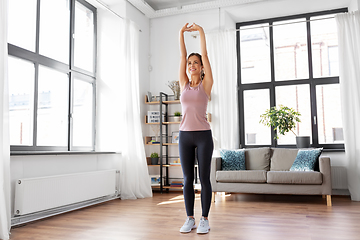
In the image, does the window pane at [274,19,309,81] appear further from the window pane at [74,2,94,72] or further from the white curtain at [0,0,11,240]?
the white curtain at [0,0,11,240]

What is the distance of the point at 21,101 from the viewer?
353 cm

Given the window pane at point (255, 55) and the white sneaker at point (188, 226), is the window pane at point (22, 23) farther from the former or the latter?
the window pane at point (255, 55)

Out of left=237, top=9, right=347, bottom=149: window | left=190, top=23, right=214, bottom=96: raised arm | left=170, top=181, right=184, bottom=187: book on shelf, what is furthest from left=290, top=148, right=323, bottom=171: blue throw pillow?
left=190, top=23, right=214, bottom=96: raised arm

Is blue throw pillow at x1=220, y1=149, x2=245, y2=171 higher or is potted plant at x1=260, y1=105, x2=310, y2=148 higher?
potted plant at x1=260, y1=105, x2=310, y2=148

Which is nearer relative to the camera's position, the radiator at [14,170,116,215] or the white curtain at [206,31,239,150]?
the radiator at [14,170,116,215]

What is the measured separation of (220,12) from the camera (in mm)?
5348

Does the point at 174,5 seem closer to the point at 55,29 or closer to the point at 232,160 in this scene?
the point at 55,29

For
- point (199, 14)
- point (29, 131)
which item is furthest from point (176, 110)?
point (29, 131)

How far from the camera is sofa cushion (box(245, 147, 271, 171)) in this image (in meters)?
4.60

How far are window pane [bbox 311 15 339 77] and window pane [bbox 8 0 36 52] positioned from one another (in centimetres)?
404

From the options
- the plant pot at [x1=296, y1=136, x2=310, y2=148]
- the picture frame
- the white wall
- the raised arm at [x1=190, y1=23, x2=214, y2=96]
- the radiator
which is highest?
the white wall

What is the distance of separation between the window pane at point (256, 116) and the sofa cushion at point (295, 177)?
4.34 ft

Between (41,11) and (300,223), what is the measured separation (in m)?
3.66

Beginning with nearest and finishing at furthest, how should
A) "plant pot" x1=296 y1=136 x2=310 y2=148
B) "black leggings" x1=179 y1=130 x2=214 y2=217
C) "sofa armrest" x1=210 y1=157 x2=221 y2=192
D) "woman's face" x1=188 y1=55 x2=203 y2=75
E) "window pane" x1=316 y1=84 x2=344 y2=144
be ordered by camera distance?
"black leggings" x1=179 y1=130 x2=214 y2=217 < "woman's face" x1=188 y1=55 x2=203 y2=75 < "sofa armrest" x1=210 y1=157 x2=221 y2=192 < "plant pot" x1=296 y1=136 x2=310 y2=148 < "window pane" x1=316 y1=84 x2=344 y2=144
